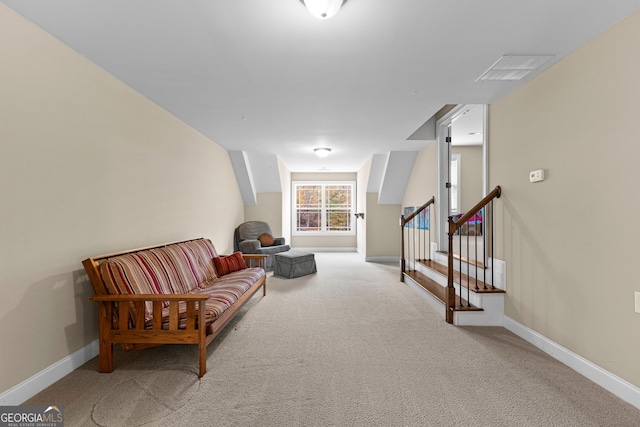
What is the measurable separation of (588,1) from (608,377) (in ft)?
7.82

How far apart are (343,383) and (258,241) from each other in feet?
14.0

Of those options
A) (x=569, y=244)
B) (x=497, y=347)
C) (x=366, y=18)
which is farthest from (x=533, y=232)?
(x=366, y=18)

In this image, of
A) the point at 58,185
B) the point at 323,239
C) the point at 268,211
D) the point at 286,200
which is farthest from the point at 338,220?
the point at 58,185

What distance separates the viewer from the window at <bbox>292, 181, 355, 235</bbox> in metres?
9.27

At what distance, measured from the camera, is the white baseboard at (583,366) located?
6.23 ft

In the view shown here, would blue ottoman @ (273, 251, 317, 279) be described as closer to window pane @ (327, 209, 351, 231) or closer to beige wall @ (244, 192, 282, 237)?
beige wall @ (244, 192, 282, 237)

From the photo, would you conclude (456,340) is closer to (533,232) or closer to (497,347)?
(497,347)

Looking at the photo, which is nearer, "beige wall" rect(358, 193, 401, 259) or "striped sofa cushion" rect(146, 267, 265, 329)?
"striped sofa cushion" rect(146, 267, 265, 329)

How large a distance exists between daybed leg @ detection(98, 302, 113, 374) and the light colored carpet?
0.07 metres

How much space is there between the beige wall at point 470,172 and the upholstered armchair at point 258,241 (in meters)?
4.13

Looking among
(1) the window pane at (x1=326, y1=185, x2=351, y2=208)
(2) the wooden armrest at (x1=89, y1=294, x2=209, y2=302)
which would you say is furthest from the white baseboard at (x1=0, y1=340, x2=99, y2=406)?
(1) the window pane at (x1=326, y1=185, x2=351, y2=208)

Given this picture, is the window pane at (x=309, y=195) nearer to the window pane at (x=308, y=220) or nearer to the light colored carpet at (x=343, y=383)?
the window pane at (x=308, y=220)

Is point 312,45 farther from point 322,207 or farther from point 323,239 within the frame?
point 323,239

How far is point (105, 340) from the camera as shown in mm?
2211
